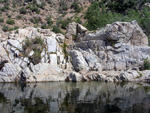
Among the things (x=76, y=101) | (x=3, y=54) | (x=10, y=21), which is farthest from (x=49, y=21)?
(x=76, y=101)

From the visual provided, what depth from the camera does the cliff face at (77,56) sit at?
124 feet

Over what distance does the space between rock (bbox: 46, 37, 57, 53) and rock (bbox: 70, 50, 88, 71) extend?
3454mm

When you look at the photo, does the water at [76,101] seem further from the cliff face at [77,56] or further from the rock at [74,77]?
the cliff face at [77,56]

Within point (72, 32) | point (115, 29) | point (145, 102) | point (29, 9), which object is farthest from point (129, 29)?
point (29, 9)

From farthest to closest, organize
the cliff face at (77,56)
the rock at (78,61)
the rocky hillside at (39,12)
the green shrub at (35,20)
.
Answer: the green shrub at (35,20)
the rocky hillside at (39,12)
the rock at (78,61)
the cliff face at (77,56)

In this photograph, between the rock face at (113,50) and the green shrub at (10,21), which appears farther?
the green shrub at (10,21)

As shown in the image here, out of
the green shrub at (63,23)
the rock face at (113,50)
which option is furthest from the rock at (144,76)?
the green shrub at (63,23)

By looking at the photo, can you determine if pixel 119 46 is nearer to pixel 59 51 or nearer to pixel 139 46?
pixel 139 46

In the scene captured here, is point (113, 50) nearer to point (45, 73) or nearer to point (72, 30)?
point (72, 30)

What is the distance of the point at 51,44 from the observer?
43250mm

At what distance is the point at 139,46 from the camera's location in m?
43.6

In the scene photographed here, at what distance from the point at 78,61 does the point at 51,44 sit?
6.22m

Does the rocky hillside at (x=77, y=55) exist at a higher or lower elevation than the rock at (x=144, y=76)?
higher

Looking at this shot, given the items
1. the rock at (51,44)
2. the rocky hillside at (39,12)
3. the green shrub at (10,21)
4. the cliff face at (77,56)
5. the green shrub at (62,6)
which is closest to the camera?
the cliff face at (77,56)
